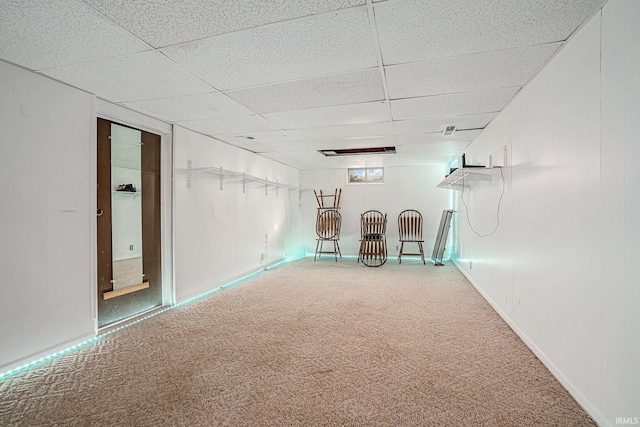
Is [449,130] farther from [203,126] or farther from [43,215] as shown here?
[43,215]

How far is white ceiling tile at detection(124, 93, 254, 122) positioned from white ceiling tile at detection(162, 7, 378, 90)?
0.41 metres

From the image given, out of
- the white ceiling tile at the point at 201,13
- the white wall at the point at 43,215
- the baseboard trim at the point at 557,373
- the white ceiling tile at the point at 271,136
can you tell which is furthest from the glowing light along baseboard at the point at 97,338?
the baseboard trim at the point at 557,373

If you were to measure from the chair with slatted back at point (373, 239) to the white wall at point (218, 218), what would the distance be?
1885 mm

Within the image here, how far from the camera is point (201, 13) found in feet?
4.68

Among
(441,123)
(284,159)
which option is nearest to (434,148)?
(441,123)

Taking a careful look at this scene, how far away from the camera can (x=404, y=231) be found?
250 inches

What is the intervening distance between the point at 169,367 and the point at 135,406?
15.6 inches

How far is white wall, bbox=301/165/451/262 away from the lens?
642cm

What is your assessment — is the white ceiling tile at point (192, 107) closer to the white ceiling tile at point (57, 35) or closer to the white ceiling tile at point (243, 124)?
the white ceiling tile at point (243, 124)

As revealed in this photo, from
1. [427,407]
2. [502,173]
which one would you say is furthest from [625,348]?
[502,173]

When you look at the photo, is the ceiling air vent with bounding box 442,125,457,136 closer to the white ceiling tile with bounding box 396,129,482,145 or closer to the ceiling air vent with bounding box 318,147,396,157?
the white ceiling tile with bounding box 396,129,482,145

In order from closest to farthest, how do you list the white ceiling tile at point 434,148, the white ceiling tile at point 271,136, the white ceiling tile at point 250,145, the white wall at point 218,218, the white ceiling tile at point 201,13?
1. the white ceiling tile at point 201,13
2. the white wall at point 218,218
3. the white ceiling tile at point 271,136
4. the white ceiling tile at point 250,145
5. the white ceiling tile at point 434,148

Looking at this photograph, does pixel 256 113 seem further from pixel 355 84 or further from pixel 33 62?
pixel 33 62

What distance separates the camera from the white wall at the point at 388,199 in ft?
21.1
